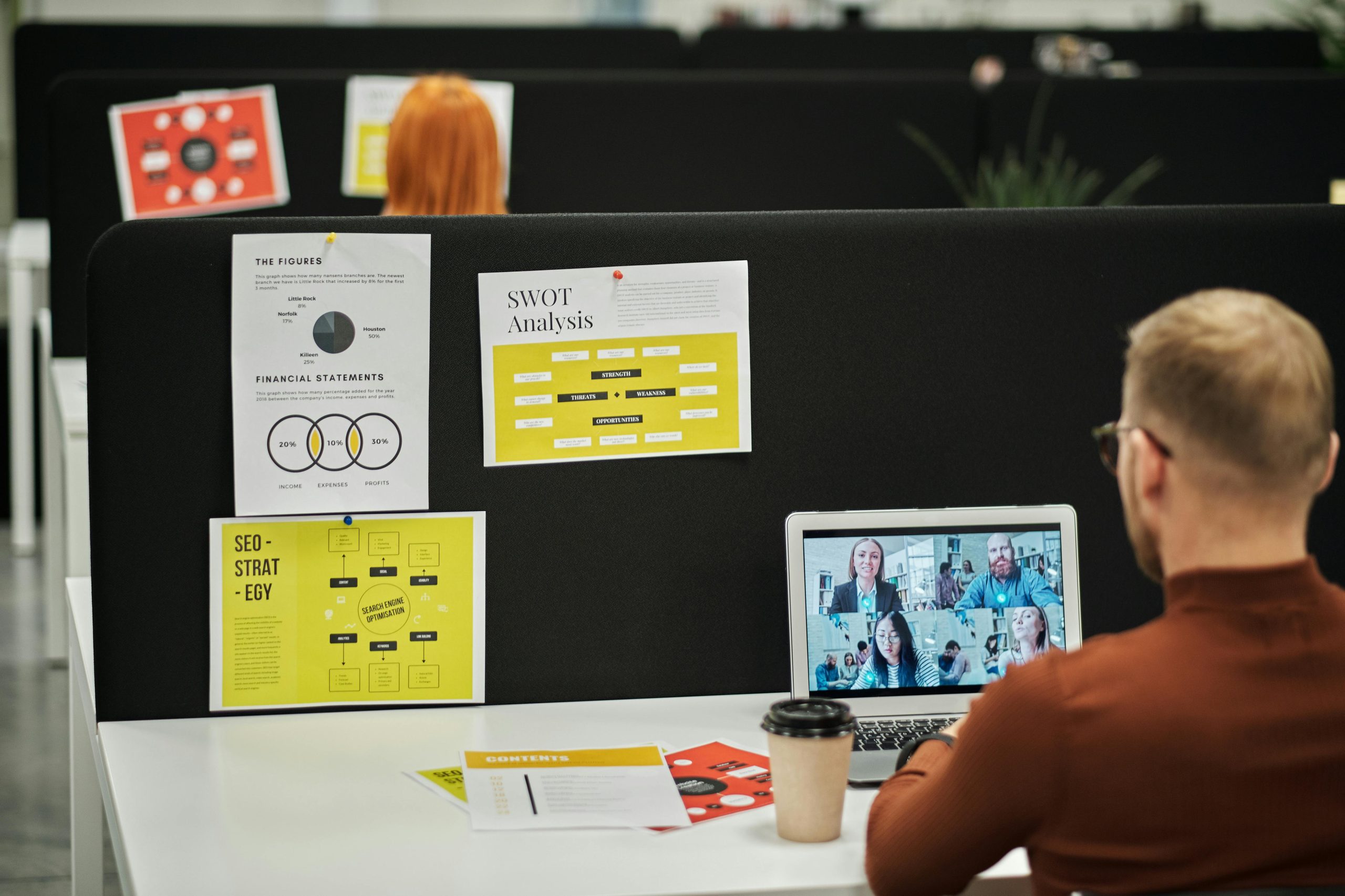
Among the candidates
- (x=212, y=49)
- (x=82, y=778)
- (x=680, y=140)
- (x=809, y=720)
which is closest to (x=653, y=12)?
(x=212, y=49)

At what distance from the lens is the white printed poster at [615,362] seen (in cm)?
123

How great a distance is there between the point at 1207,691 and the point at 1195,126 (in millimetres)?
2848

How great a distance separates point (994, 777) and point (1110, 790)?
0.06m

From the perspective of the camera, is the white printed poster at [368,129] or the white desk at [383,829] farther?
the white printed poster at [368,129]

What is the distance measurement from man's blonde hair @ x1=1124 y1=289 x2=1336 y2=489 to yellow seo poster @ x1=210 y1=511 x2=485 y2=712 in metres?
0.64

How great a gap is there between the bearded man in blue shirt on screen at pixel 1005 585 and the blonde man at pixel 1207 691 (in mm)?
396

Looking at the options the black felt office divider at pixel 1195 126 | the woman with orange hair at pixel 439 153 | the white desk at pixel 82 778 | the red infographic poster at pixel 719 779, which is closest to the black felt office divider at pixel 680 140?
the black felt office divider at pixel 1195 126

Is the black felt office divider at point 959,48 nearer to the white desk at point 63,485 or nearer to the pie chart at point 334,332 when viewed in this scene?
the white desk at point 63,485

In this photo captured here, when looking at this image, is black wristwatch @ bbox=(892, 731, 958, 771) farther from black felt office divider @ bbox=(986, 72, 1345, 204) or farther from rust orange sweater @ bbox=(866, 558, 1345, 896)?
black felt office divider @ bbox=(986, 72, 1345, 204)

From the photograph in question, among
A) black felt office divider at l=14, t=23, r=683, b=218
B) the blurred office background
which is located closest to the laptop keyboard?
the blurred office background

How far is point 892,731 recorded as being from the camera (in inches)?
45.6

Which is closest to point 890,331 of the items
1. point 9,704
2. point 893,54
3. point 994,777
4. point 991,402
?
point 991,402

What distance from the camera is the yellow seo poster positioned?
47.4 inches

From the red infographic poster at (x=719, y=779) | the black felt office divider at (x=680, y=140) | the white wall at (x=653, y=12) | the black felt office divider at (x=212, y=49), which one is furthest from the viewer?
the white wall at (x=653, y=12)
